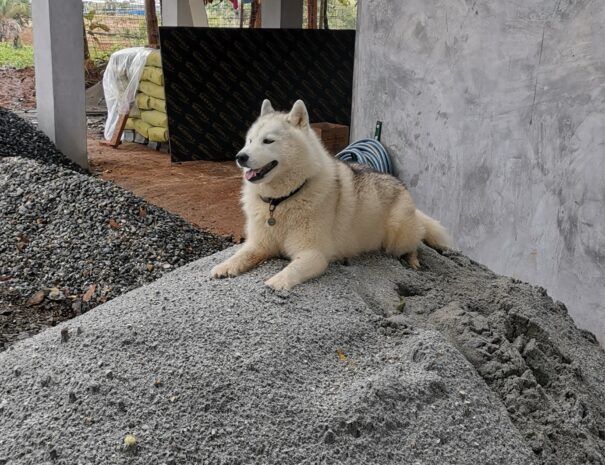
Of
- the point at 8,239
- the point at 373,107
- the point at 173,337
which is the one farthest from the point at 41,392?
the point at 373,107

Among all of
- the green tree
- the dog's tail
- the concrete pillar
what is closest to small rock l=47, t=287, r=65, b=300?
the dog's tail

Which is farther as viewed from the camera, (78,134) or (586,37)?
(78,134)

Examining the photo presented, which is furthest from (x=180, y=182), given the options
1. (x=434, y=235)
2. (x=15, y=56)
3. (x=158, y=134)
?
(x=15, y=56)

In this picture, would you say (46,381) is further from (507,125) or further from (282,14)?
(282,14)

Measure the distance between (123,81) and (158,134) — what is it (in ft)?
5.13

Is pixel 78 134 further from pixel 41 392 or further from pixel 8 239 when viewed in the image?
pixel 41 392

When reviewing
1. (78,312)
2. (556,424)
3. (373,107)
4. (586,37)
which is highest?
(586,37)

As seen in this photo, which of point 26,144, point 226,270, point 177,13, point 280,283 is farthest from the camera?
point 177,13

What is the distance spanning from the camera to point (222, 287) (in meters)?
3.98

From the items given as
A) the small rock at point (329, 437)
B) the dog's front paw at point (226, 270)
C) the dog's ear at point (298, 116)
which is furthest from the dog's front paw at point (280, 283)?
the small rock at point (329, 437)

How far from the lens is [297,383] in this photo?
313cm

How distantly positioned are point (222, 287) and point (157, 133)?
382 inches

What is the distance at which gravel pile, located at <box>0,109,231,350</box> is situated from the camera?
585 centimetres

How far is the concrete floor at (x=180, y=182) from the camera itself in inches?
348
